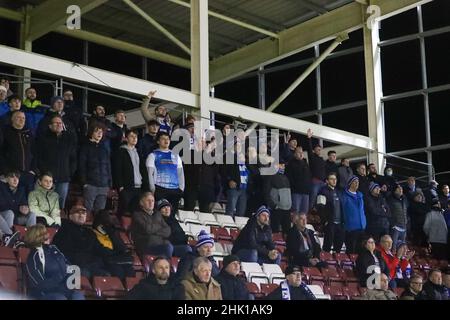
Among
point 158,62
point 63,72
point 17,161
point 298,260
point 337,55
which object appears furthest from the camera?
point 158,62

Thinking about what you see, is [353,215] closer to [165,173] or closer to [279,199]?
[279,199]

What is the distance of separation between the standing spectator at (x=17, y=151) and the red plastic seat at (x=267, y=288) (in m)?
3.65

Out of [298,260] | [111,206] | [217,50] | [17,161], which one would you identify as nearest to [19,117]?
[17,161]

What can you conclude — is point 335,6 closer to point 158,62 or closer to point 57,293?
point 158,62

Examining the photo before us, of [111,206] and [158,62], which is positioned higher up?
[158,62]

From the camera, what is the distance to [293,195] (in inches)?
556

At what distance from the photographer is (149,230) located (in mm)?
11102

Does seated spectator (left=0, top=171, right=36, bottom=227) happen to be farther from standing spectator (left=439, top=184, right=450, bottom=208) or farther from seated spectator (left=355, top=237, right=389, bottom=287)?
standing spectator (left=439, top=184, right=450, bottom=208)

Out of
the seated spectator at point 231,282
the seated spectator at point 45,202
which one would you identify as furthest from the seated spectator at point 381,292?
the seated spectator at point 45,202

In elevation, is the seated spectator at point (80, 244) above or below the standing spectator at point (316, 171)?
below

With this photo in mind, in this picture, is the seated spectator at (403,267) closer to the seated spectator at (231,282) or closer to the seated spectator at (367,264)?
the seated spectator at (367,264)

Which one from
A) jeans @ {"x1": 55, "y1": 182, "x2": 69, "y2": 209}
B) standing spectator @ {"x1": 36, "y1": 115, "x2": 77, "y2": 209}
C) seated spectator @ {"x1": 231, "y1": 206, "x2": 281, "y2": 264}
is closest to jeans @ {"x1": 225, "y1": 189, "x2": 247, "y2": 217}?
seated spectator @ {"x1": 231, "y1": 206, "x2": 281, "y2": 264}

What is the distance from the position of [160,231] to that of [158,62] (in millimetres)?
13101

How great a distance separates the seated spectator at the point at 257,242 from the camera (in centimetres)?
1255
